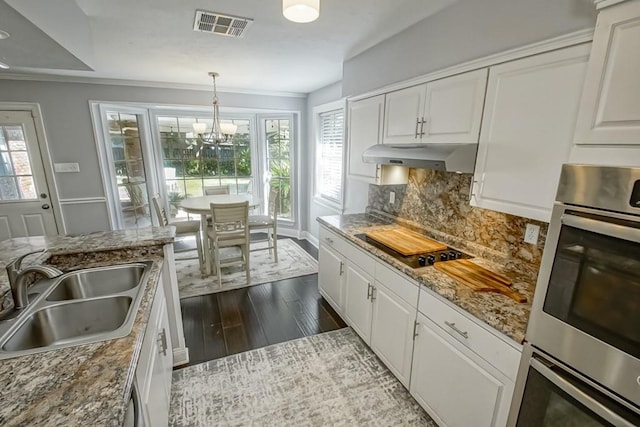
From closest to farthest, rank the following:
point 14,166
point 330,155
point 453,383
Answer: point 453,383, point 14,166, point 330,155

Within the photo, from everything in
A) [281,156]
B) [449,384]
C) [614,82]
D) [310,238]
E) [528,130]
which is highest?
[614,82]

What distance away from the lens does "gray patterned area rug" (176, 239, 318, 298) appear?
3371mm

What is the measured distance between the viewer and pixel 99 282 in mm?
1688

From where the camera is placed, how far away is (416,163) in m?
1.81

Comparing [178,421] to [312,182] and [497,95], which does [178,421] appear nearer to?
[497,95]

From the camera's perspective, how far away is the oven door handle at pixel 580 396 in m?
0.87

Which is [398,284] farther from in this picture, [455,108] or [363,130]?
[363,130]

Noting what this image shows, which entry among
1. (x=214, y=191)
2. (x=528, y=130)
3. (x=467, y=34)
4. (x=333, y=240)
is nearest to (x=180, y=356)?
(x=333, y=240)

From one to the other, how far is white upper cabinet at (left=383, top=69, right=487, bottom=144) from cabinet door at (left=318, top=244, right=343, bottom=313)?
3.81ft

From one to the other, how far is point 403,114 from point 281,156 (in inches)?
124

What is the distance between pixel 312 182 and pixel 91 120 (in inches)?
122

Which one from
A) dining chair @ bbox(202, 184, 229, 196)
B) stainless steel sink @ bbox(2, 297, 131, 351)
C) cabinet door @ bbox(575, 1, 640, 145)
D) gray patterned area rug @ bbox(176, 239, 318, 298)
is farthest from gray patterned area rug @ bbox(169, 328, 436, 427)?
dining chair @ bbox(202, 184, 229, 196)

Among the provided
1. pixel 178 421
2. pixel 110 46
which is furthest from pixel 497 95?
pixel 110 46

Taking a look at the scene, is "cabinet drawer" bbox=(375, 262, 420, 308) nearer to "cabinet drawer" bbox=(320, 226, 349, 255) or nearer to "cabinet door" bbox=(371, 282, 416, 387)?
"cabinet door" bbox=(371, 282, 416, 387)
